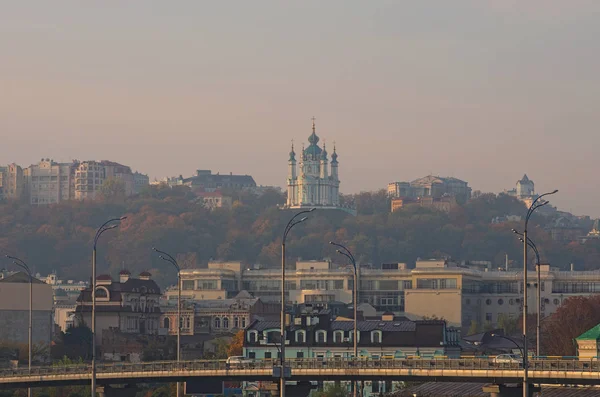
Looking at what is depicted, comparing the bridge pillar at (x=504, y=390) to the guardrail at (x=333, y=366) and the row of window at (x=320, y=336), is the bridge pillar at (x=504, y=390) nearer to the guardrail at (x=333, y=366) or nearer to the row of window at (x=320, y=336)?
the guardrail at (x=333, y=366)

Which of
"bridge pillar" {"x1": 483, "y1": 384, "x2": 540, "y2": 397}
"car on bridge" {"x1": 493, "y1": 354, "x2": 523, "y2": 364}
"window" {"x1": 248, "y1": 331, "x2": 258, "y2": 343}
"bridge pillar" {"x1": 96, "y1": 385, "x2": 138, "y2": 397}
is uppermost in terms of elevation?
"car on bridge" {"x1": 493, "y1": 354, "x2": 523, "y2": 364}

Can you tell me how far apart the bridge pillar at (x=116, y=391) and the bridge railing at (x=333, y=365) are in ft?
3.95

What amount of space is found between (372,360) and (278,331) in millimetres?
49505

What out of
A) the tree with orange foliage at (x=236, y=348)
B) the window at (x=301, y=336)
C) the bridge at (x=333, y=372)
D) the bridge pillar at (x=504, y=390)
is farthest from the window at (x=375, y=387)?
the bridge pillar at (x=504, y=390)

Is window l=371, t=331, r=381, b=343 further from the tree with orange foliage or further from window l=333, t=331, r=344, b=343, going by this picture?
the tree with orange foliage

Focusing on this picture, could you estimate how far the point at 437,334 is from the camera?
15788 cm

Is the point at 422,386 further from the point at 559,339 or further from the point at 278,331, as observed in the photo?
the point at 559,339

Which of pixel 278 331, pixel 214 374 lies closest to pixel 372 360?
pixel 214 374

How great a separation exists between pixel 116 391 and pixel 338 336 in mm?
42931

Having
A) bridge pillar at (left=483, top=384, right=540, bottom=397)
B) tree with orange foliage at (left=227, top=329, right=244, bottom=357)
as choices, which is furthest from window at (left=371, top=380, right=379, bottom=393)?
bridge pillar at (left=483, top=384, right=540, bottom=397)

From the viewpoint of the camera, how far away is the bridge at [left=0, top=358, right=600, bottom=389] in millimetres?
98688

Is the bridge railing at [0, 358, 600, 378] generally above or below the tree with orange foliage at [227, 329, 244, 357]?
above

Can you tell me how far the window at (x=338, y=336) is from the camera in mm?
159000

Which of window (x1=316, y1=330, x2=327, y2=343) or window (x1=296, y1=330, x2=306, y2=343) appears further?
window (x1=316, y1=330, x2=327, y2=343)
